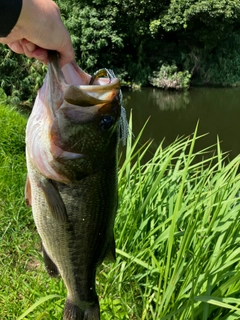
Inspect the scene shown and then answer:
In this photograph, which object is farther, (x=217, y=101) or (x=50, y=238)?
(x=217, y=101)

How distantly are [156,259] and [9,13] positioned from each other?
1.61 metres

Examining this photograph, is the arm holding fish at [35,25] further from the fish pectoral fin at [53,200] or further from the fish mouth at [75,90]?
the fish pectoral fin at [53,200]

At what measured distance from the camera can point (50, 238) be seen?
152cm

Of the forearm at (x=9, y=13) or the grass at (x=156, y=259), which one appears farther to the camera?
the grass at (x=156, y=259)

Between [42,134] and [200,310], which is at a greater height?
[42,134]

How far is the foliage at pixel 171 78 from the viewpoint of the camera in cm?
2098

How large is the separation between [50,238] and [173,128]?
45.5ft

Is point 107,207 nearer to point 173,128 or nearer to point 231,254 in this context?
point 231,254

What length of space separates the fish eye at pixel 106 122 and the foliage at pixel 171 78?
20.2 m

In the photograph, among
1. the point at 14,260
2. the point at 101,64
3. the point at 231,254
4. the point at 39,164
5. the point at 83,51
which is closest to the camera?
the point at 39,164

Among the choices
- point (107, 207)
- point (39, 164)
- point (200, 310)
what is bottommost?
point (200, 310)

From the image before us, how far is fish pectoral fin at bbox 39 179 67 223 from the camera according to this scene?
4.60 ft

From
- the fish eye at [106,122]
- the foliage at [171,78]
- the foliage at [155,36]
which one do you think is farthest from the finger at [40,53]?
the foliage at [171,78]

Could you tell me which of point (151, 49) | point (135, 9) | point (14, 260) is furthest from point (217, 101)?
point (14, 260)
